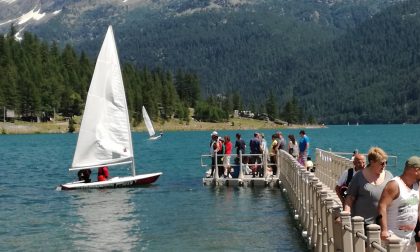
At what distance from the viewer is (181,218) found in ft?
103

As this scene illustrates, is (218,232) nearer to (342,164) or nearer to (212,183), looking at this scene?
(342,164)

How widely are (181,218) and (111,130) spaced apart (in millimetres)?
15375

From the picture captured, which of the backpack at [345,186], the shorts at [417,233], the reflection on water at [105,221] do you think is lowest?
the reflection on water at [105,221]

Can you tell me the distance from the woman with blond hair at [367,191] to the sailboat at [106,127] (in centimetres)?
3171

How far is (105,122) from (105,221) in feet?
50.3

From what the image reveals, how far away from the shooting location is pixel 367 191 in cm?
1312

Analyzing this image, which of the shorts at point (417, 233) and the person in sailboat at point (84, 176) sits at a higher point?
the shorts at point (417, 233)

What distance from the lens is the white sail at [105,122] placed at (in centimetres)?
4519

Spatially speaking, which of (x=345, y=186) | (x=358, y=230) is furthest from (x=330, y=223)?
(x=358, y=230)

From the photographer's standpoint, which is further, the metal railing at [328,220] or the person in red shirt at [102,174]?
the person in red shirt at [102,174]

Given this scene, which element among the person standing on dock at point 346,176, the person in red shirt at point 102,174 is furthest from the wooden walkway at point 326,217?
the person in red shirt at point 102,174

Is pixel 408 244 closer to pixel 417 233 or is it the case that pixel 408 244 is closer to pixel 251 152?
pixel 417 233

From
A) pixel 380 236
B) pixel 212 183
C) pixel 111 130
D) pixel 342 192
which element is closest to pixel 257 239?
pixel 342 192

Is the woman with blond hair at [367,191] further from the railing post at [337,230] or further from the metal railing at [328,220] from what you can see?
the railing post at [337,230]
